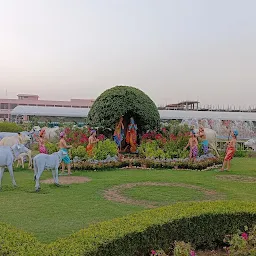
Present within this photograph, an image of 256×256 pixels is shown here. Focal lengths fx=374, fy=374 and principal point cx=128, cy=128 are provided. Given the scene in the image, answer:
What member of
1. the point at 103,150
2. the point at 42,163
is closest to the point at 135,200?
the point at 42,163

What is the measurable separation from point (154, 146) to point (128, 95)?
2.99 meters

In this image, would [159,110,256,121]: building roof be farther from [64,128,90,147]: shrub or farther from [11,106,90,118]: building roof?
[64,128,90,147]: shrub

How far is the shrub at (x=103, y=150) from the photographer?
1230 centimetres

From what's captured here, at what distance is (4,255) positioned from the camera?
12.4 ft

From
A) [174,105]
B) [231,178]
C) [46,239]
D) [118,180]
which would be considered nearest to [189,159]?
[231,178]

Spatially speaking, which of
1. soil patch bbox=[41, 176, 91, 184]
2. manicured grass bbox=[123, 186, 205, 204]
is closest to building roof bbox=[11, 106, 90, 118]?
soil patch bbox=[41, 176, 91, 184]

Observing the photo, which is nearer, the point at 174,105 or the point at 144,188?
the point at 144,188

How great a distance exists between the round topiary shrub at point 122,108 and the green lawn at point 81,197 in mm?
4617

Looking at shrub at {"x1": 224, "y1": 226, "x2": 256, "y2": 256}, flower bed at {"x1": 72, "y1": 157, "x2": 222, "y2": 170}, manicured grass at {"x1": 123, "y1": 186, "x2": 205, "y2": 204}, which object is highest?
shrub at {"x1": 224, "y1": 226, "x2": 256, "y2": 256}

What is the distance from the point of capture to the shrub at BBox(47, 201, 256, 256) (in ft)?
13.2

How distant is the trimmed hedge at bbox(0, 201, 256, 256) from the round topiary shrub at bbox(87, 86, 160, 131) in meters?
10.0

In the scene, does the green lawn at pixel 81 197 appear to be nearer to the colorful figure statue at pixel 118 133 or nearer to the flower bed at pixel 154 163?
the flower bed at pixel 154 163

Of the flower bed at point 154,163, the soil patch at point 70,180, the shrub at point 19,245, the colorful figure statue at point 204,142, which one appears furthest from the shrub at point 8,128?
the shrub at point 19,245

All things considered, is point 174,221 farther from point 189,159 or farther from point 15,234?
point 189,159
